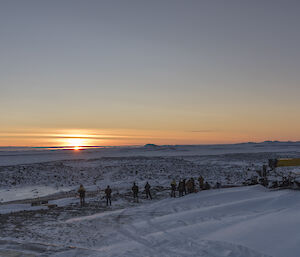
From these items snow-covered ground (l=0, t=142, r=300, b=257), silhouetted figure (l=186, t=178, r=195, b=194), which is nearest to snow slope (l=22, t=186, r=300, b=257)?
snow-covered ground (l=0, t=142, r=300, b=257)

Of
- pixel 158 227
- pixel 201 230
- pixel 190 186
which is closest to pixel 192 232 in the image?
pixel 201 230

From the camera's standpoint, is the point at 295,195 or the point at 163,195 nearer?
the point at 295,195

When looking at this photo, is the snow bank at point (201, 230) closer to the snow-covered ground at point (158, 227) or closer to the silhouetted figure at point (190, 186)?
the snow-covered ground at point (158, 227)

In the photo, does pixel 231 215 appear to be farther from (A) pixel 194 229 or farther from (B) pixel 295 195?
(B) pixel 295 195

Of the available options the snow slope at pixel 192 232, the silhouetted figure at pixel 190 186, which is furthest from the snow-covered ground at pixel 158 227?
the silhouetted figure at pixel 190 186

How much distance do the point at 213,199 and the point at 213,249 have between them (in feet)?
32.3

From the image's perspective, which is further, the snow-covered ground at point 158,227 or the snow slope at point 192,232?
the snow-covered ground at point 158,227

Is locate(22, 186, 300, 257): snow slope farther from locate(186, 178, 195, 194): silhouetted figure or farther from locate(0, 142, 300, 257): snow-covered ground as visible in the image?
locate(186, 178, 195, 194): silhouetted figure

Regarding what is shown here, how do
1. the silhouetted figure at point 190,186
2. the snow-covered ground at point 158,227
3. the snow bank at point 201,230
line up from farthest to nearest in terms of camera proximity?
1. the silhouetted figure at point 190,186
2. the snow-covered ground at point 158,227
3. the snow bank at point 201,230

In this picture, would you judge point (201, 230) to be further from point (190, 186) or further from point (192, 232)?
point (190, 186)

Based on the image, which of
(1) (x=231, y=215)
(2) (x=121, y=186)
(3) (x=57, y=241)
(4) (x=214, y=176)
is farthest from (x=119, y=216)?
(4) (x=214, y=176)

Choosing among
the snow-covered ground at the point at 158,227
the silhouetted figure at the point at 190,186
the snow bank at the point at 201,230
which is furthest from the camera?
the silhouetted figure at the point at 190,186

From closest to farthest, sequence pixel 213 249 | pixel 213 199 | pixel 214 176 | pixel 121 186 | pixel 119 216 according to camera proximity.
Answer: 1. pixel 213 249
2. pixel 119 216
3. pixel 213 199
4. pixel 121 186
5. pixel 214 176

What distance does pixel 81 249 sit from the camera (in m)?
9.76
